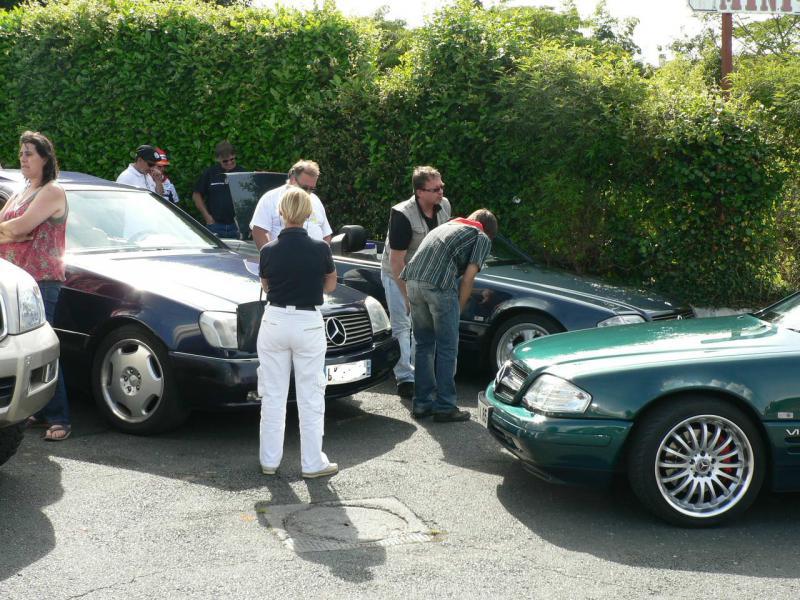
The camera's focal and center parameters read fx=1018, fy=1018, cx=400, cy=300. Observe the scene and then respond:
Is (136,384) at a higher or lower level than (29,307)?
lower

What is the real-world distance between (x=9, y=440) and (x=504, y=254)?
199 inches

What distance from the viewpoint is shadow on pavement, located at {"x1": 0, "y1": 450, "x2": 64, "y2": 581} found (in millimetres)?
4461

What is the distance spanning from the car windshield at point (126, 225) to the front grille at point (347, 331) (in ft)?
5.32

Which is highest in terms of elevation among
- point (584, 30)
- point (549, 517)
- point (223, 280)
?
point (584, 30)

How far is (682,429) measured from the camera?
5090mm

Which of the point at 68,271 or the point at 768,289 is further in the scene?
the point at 768,289

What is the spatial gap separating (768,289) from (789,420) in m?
5.18

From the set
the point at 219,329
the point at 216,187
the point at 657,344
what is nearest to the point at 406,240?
the point at 219,329

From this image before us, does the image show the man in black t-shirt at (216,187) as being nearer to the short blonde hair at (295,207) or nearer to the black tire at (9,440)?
the short blonde hair at (295,207)

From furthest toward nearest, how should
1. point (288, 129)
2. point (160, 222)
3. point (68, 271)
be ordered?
point (288, 129) < point (160, 222) < point (68, 271)

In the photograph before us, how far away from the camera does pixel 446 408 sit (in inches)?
281

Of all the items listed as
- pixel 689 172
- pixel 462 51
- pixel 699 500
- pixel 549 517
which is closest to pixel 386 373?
pixel 549 517

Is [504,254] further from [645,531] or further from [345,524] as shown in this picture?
[345,524]

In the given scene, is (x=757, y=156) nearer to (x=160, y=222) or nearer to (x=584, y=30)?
(x=160, y=222)
